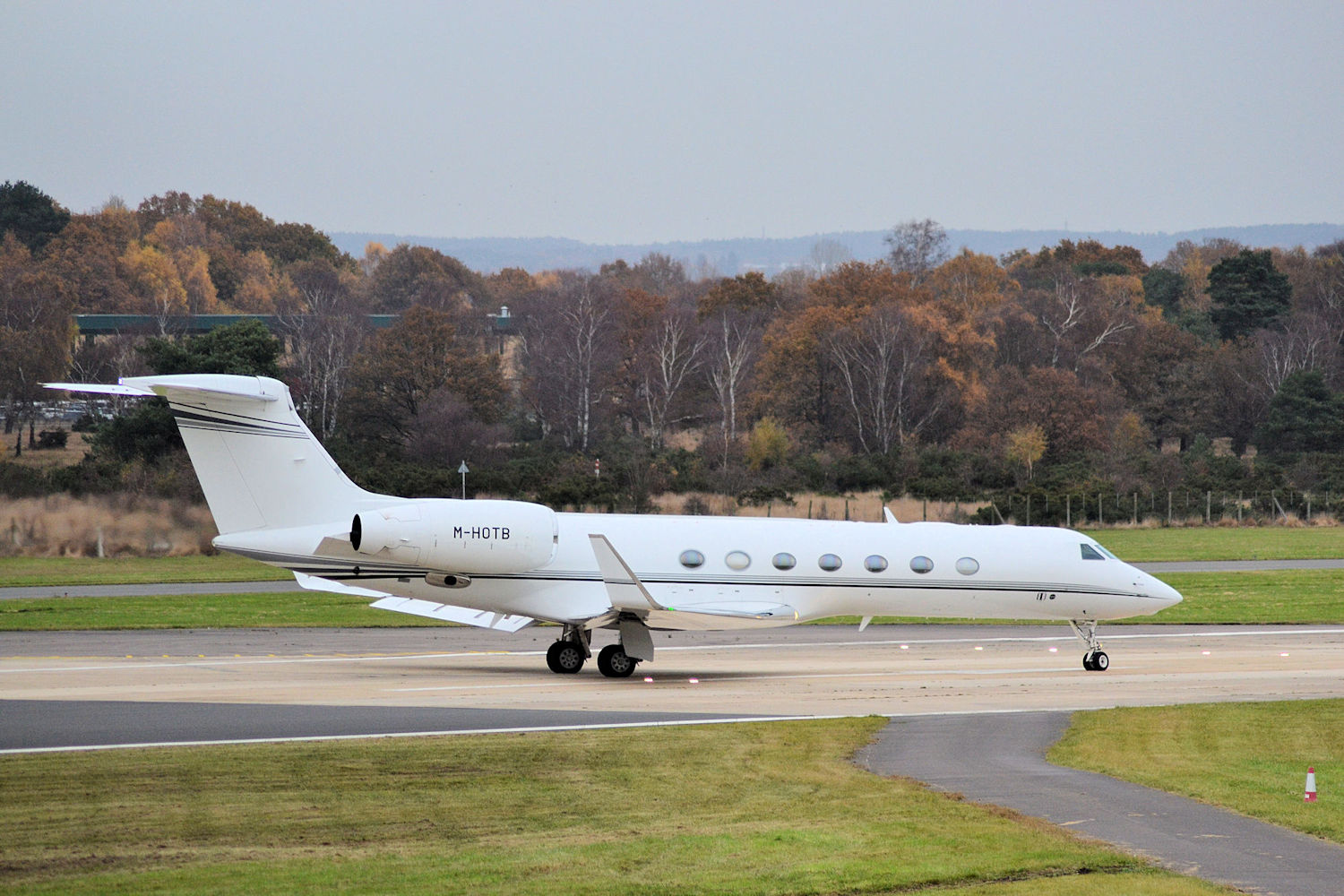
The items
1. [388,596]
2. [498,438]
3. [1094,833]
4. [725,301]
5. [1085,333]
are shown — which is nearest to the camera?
[1094,833]

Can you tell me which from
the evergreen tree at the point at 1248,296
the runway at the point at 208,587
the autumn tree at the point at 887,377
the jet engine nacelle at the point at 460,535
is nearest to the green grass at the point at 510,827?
the jet engine nacelle at the point at 460,535

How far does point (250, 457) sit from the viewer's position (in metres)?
21.2

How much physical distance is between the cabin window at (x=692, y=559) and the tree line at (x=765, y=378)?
87.1 ft

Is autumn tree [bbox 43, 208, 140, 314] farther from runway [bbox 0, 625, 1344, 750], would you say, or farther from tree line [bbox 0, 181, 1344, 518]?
runway [bbox 0, 625, 1344, 750]

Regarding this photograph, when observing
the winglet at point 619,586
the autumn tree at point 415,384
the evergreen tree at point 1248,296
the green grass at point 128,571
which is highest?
the evergreen tree at point 1248,296

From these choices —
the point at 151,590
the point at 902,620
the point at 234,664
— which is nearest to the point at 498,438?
the point at 151,590

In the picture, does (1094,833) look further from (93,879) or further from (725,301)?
(725,301)

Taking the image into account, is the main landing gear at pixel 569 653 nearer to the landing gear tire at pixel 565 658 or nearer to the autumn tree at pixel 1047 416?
the landing gear tire at pixel 565 658

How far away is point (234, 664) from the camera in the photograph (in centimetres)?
2266

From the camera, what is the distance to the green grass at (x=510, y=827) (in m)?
9.98

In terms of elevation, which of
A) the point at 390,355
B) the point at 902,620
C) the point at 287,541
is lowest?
the point at 902,620

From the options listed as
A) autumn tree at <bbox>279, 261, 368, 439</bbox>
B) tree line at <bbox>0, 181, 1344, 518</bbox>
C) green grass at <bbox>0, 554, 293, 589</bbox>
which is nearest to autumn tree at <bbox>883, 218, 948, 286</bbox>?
tree line at <bbox>0, 181, 1344, 518</bbox>

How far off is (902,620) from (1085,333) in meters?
60.0

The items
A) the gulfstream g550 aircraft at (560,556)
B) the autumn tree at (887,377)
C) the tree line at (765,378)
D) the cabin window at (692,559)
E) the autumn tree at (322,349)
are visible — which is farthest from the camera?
the autumn tree at (887,377)
